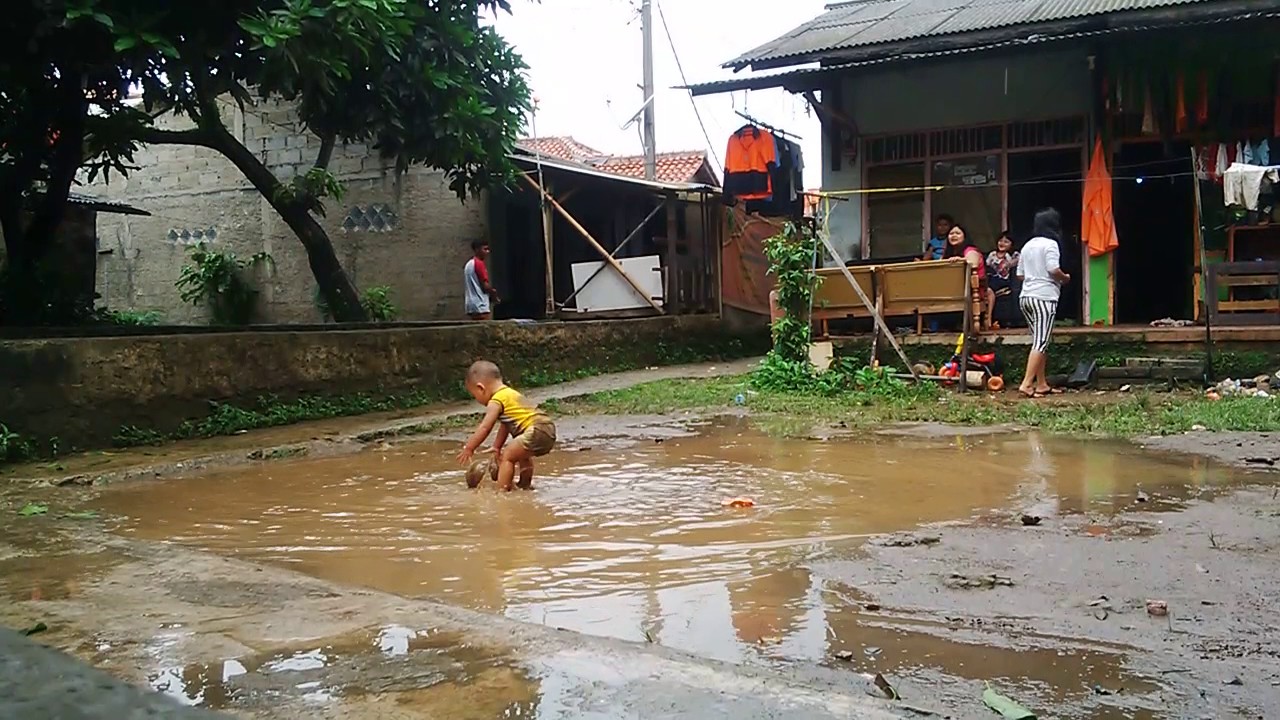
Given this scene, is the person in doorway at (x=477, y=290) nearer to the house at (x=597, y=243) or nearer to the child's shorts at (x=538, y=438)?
the house at (x=597, y=243)

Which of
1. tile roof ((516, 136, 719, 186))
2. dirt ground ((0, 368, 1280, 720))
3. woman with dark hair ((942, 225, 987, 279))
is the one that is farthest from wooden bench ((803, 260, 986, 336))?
tile roof ((516, 136, 719, 186))

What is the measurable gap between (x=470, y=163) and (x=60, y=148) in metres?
4.87

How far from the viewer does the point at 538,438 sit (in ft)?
21.0

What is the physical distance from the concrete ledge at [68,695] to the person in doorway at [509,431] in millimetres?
3954

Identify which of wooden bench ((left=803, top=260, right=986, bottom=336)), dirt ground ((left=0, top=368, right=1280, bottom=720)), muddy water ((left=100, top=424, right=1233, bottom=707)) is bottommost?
muddy water ((left=100, top=424, right=1233, bottom=707))

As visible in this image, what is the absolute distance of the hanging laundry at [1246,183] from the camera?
10.7 metres

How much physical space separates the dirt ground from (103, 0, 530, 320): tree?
539 centimetres

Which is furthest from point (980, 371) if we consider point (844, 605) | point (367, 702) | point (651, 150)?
point (651, 150)

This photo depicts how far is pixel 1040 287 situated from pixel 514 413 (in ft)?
20.6

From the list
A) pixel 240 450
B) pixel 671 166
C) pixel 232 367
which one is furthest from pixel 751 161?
pixel 671 166

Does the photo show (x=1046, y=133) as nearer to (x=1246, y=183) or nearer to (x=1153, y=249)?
(x=1246, y=183)

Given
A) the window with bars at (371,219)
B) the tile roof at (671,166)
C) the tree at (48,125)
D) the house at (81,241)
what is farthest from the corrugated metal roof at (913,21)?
the tile roof at (671,166)

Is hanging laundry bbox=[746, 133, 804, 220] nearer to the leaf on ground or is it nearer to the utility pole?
the utility pole

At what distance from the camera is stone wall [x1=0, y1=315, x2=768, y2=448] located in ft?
25.2
